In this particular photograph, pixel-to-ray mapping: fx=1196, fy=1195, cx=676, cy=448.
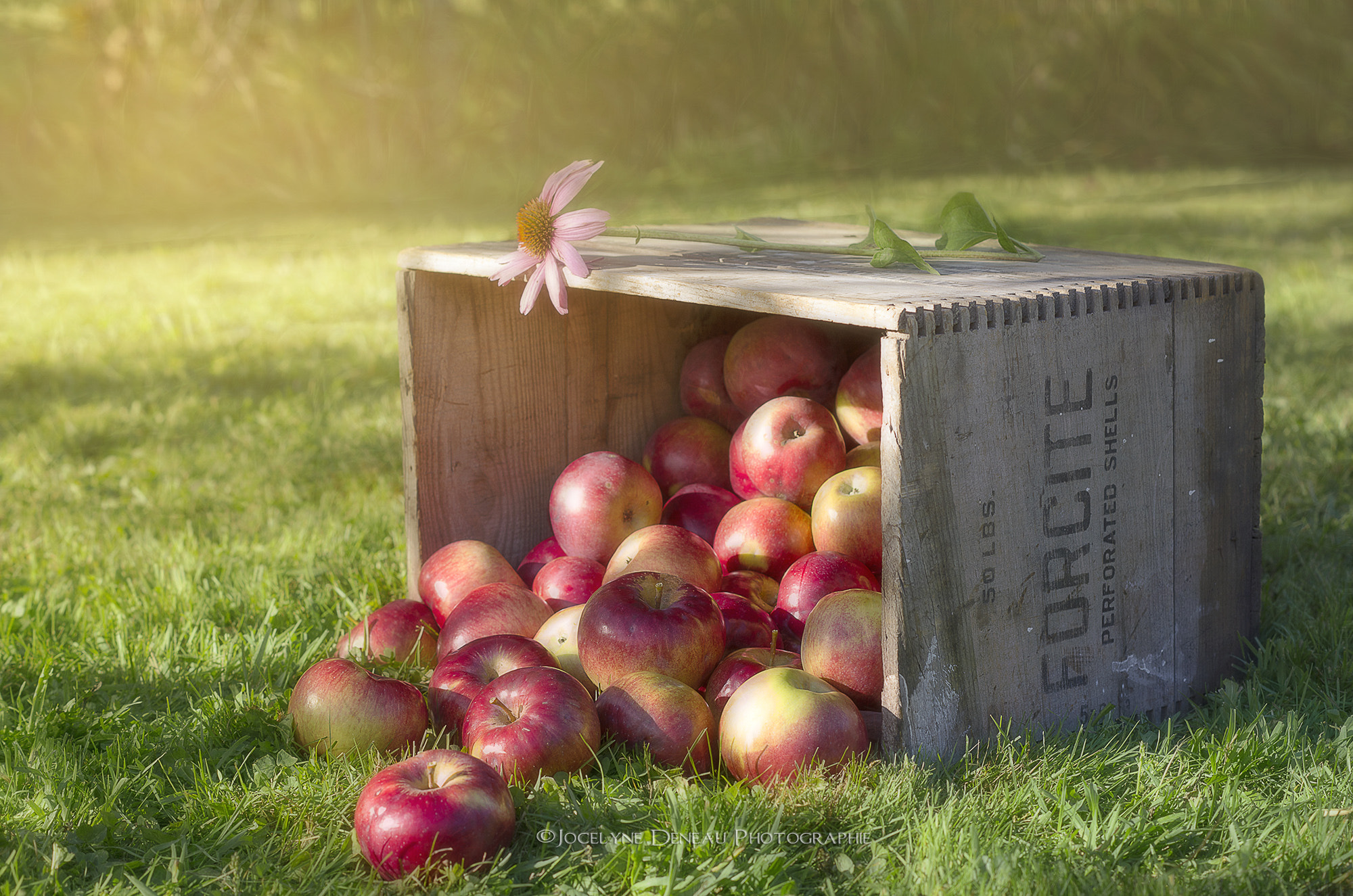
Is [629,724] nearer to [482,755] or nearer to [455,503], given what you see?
[482,755]

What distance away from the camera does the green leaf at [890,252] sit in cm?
204

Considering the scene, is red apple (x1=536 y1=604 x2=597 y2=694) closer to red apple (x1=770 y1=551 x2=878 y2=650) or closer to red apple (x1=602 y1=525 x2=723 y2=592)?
red apple (x1=602 y1=525 x2=723 y2=592)

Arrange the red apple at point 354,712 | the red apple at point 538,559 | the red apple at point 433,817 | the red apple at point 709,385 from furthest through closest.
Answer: the red apple at point 709,385
the red apple at point 538,559
the red apple at point 354,712
the red apple at point 433,817

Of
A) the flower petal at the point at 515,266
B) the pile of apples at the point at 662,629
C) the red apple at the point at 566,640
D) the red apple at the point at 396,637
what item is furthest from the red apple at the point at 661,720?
the flower petal at the point at 515,266

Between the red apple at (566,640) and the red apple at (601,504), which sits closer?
the red apple at (566,640)

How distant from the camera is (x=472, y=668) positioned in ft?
6.19

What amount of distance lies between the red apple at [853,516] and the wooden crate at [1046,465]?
0.31 m

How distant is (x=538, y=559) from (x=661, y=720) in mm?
807

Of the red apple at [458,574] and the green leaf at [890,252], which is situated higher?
the green leaf at [890,252]

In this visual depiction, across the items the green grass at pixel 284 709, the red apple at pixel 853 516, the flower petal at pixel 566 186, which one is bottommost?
the green grass at pixel 284 709

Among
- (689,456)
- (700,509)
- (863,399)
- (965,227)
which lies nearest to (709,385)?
(689,456)

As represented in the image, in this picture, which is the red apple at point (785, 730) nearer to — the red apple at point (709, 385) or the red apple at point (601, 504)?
the red apple at point (601, 504)

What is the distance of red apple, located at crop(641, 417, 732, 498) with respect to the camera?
2.57m

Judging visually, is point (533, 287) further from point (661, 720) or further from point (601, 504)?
point (661, 720)
